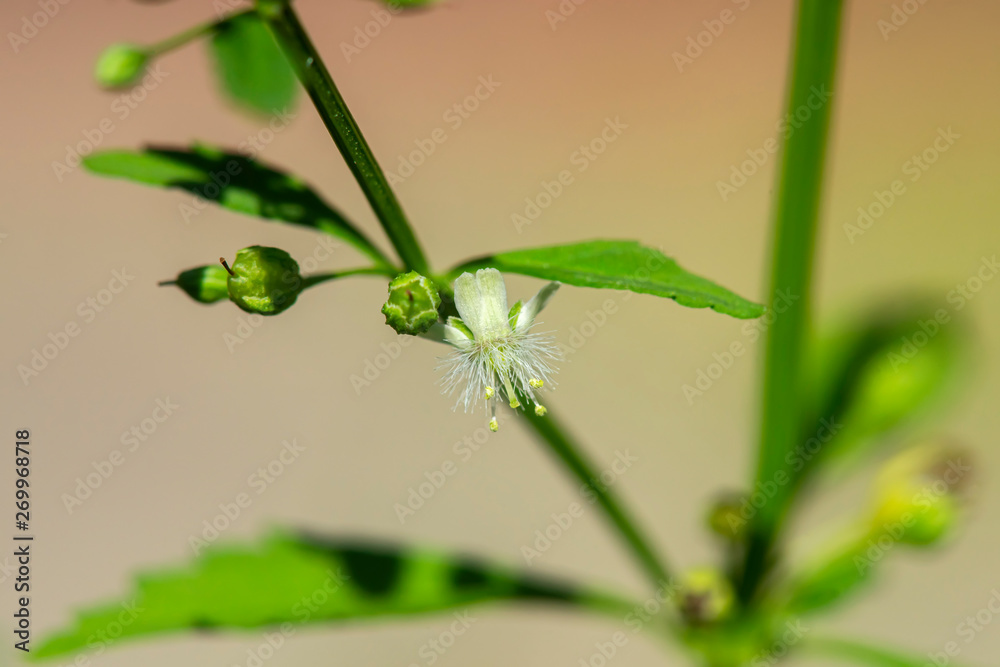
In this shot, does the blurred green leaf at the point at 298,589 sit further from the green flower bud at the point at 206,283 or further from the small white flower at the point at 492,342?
the green flower bud at the point at 206,283

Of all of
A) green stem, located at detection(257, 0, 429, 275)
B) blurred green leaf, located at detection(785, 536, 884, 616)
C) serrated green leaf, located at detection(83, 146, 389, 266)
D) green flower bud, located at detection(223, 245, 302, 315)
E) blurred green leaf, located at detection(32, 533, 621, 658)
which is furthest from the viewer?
blurred green leaf, located at detection(785, 536, 884, 616)

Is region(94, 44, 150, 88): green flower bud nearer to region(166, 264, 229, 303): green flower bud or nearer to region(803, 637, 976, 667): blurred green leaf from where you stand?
region(166, 264, 229, 303): green flower bud

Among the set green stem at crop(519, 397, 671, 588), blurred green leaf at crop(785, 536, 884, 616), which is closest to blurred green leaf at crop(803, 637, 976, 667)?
blurred green leaf at crop(785, 536, 884, 616)

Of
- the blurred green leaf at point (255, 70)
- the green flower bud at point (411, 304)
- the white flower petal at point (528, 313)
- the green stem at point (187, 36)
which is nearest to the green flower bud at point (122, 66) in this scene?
the green stem at point (187, 36)

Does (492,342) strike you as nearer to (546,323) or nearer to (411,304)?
(411,304)

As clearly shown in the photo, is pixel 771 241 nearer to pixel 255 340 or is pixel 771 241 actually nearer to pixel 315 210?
pixel 315 210
